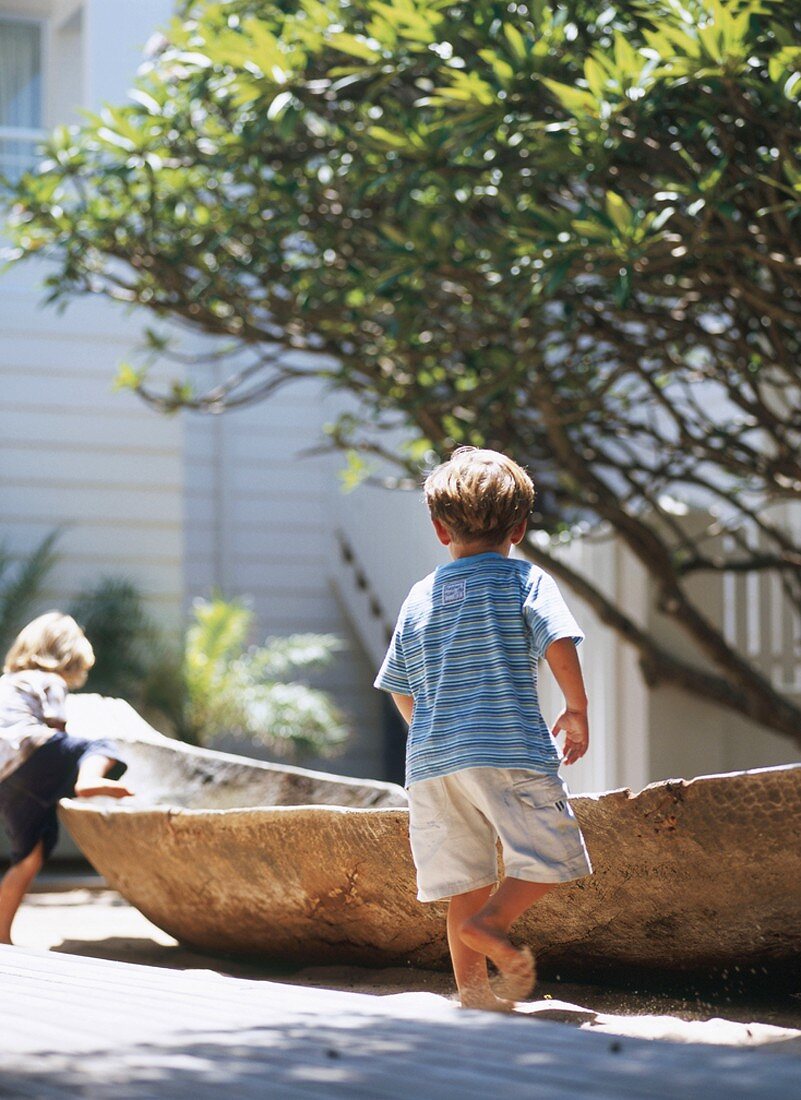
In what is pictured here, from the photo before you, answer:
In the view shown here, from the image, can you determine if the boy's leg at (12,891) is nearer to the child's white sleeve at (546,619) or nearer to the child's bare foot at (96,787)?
the child's bare foot at (96,787)

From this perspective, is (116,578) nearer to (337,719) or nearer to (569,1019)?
(337,719)

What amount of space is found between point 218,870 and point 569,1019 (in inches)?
57.7

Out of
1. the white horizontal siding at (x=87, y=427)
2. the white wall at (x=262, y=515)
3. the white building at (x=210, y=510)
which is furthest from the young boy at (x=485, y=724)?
the white wall at (x=262, y=515)

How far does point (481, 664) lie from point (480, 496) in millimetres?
419

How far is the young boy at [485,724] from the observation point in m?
3.70

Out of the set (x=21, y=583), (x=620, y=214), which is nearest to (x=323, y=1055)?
(x=620, y=214)

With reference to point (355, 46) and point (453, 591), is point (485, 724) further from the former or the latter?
point (355, 46)

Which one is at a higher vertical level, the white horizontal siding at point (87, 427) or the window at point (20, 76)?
the window at point (20, 76)

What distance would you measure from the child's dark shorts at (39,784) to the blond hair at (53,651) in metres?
0.32

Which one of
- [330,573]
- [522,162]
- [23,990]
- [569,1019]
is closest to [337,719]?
[330,573]

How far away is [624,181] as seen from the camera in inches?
227

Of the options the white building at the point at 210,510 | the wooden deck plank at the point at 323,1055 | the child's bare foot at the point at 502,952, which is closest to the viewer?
the wooden deck plank at the point at 323,1055

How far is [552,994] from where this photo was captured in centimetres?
427

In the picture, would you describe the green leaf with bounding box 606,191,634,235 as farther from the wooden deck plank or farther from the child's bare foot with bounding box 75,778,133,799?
the wooden deck plank
